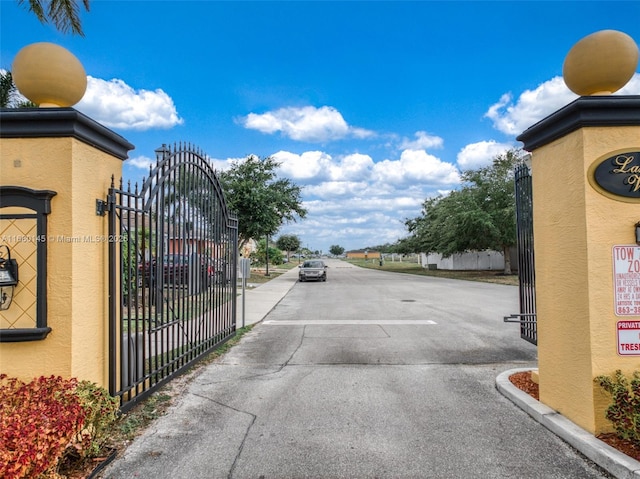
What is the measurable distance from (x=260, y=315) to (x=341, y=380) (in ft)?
23.2

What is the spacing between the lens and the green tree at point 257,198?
24281 millimetres

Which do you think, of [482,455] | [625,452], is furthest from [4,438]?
[625,452]

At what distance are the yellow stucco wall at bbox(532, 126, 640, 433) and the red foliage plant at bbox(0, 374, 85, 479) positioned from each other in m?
4.29

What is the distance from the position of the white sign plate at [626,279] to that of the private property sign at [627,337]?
0.32 feet

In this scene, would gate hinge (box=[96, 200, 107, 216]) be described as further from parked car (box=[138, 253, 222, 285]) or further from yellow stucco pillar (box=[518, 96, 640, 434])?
yellow stucco pillar (box=[518, 96, 640, 434])

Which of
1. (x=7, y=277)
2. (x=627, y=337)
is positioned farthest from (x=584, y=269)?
(x=7, y=277)

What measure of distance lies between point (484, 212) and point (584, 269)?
2478 cm

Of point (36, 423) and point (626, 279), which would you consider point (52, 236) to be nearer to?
point (36, 423)

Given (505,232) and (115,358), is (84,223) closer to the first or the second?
(115,358)

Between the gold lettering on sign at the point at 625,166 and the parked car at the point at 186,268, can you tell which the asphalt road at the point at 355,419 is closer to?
the parked car at the point at 186,268

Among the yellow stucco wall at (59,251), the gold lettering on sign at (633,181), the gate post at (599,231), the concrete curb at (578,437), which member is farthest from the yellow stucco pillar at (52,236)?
the gold lettering on sign at (633,181)

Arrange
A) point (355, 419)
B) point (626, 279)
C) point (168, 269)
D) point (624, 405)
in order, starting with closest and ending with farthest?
1. point (624, 405)
2. point (626, 279)
3. point (355, 419)
4. point (168, 269)

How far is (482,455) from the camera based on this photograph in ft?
11.6

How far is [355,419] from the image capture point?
432 cm
